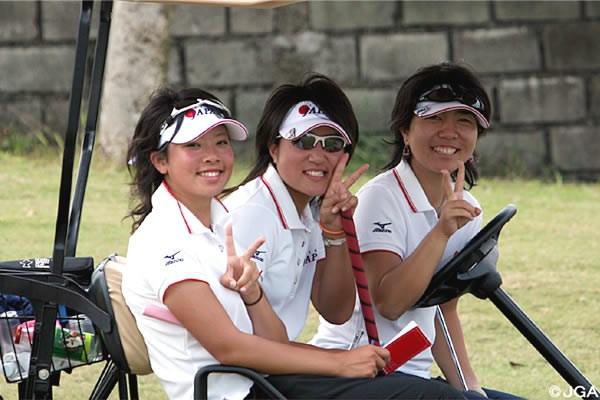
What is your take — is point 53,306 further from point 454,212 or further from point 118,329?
point 454,212

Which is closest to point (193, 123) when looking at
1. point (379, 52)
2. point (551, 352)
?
point (551, 352)

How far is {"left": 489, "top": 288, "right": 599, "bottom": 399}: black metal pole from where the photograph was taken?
307 cm

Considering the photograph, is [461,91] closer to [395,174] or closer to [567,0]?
[395,174]

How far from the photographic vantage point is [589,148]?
8.98 metres

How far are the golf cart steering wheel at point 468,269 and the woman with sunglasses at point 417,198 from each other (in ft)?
0.14

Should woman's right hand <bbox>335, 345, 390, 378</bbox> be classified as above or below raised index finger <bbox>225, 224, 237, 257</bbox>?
below

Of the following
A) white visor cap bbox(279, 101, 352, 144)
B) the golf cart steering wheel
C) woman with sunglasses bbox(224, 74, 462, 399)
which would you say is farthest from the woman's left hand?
the golf cart steering wheel

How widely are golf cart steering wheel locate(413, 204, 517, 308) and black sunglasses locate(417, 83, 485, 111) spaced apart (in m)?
0.36

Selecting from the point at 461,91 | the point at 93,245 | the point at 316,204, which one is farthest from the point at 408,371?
the point at 93,245

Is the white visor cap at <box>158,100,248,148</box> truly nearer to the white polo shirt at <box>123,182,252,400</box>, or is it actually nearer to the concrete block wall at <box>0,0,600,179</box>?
the white polo shirt at <box>123,182,252,400</box>

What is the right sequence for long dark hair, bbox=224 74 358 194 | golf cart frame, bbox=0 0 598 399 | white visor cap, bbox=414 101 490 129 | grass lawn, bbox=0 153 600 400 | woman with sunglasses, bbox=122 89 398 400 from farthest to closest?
grass lawn, bbox=0 153 600 400 → white visor cap, bbox=414 101 490 129 → long dark hair, bbox=224 74 358 194 → golf cart frame, bbox=0 0 598 399 → woman with sunglasses, bbox=122 89 398 400

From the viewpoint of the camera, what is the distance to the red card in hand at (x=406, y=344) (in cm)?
286

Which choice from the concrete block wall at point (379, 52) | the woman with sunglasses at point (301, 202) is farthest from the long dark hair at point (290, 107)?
the concrete block wall at point (379, 52)

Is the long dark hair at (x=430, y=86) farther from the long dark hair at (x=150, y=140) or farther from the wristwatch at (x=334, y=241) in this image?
the long dark hair at (x=150, y=140)
